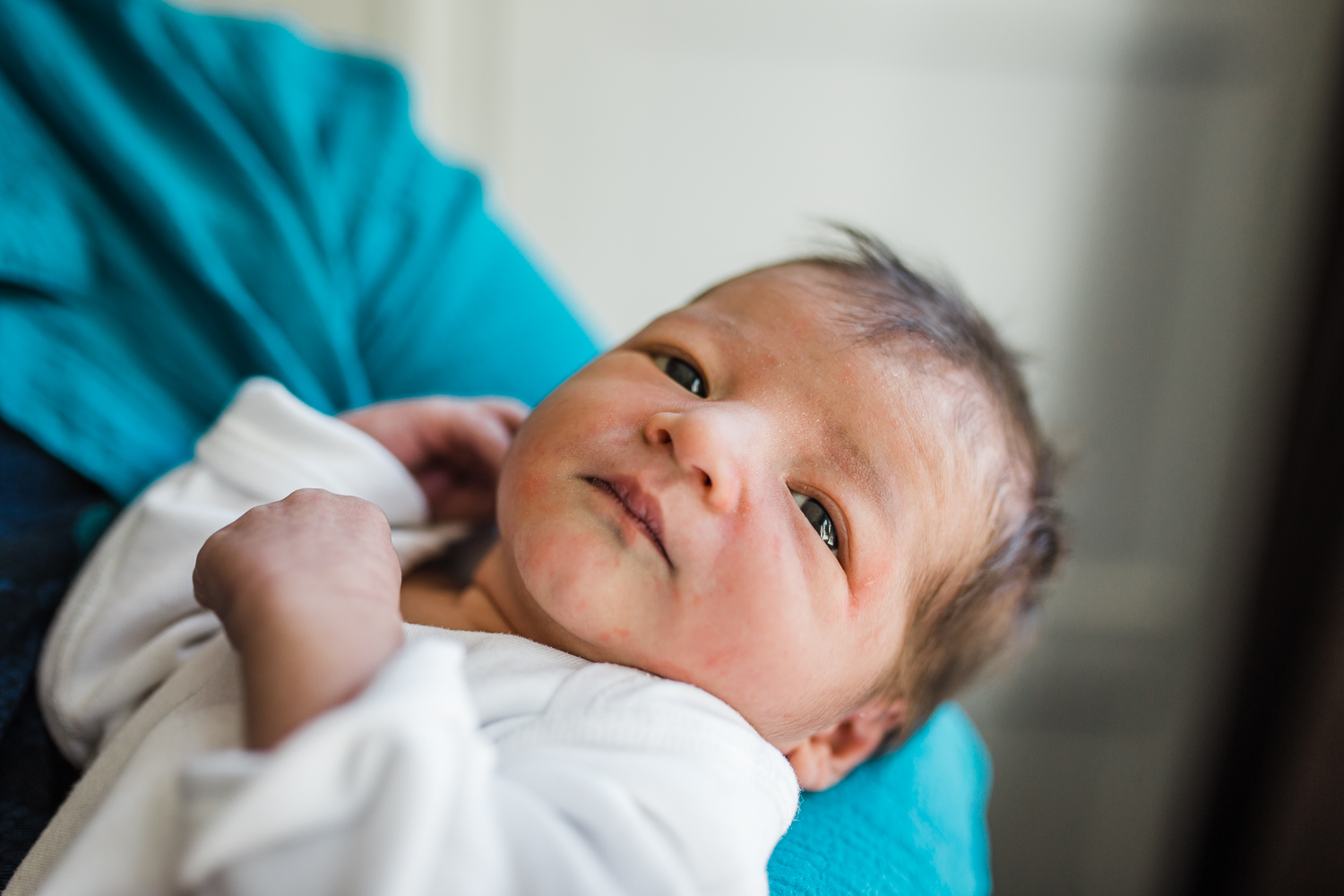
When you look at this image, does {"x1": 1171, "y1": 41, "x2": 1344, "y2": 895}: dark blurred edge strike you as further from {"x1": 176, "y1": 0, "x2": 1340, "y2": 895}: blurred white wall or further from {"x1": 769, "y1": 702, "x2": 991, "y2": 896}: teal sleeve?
{"x1": 769, "y1": 702, "x2": 991, "y2": 896}: teal sleeve

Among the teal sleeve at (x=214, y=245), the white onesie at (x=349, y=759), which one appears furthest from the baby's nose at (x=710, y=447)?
the teal sleeve at (x=214, y=245)

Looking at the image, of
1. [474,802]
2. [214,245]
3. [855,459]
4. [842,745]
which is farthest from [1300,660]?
[214,245]

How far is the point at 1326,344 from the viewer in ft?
4.40

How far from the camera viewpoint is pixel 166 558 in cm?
60

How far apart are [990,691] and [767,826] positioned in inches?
53.9

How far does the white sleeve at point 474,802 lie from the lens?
1.17 feet

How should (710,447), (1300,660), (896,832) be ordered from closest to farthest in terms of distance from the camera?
(710,447) → (896,832) → (1300,660)

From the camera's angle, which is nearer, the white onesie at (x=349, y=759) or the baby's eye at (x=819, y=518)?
the white onesie at (x=349, y=759)

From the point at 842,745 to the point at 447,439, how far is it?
401 mm

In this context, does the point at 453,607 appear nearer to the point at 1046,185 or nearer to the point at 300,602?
the point at 300,602

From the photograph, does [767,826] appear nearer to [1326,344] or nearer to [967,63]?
[1326,344]

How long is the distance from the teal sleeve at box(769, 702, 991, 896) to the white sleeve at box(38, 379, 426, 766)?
15.8 inches

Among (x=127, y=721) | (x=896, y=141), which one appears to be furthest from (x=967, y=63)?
(x=127, y=721)

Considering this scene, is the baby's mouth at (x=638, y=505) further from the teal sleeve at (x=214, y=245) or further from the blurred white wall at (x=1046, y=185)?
the blurred white wall at (x=1046, y=185)
